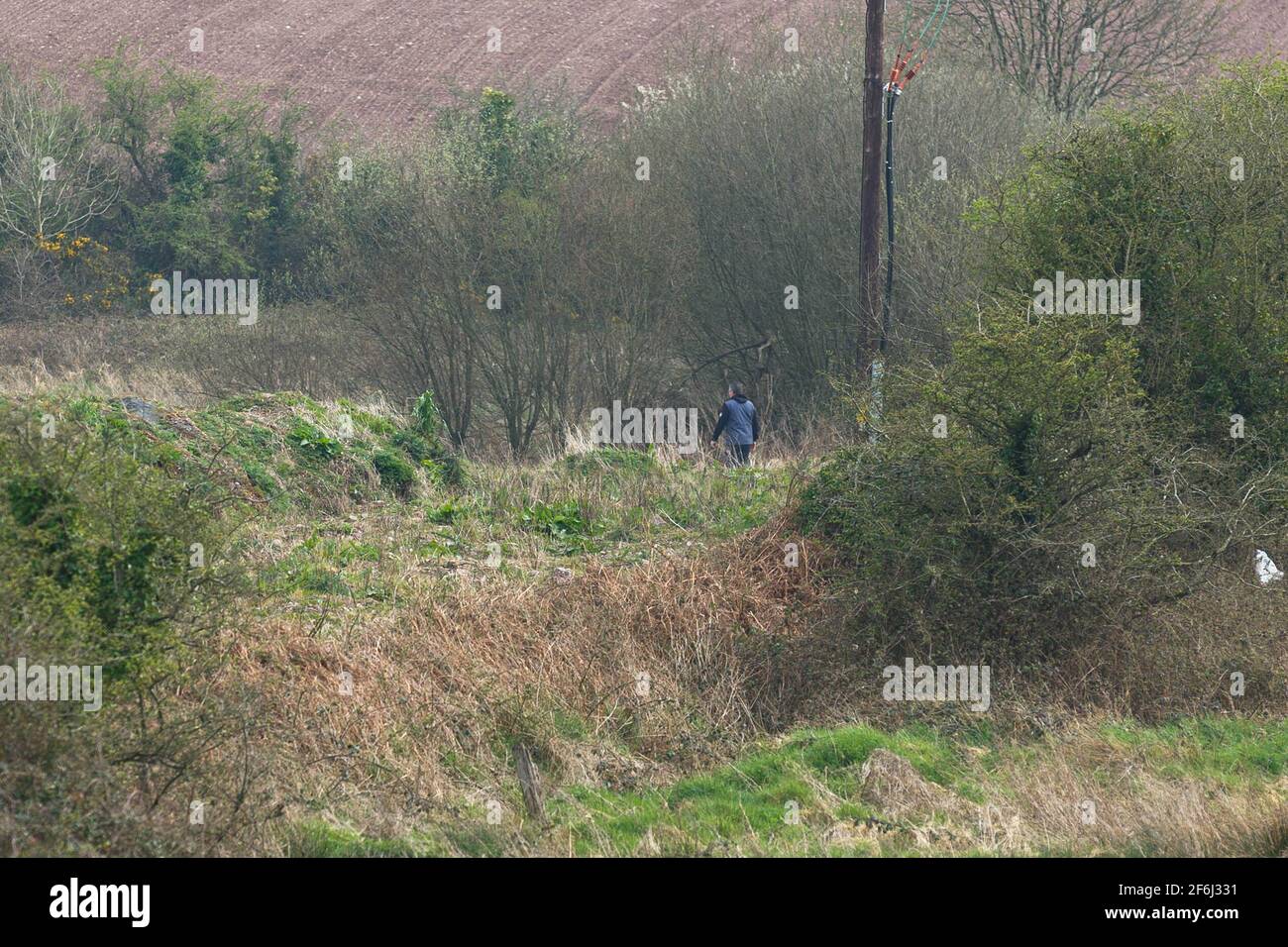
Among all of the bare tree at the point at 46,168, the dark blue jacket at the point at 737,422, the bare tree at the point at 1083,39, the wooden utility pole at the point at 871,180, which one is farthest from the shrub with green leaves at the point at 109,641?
the bare tree at the point at 46,168

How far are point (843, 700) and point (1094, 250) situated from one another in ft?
17.9

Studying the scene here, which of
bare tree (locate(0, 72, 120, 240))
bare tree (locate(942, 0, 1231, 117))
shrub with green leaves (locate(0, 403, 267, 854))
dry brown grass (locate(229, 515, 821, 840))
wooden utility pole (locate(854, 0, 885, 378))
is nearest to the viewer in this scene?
shrub with green leaves (locate(0, 403, 267, 854))

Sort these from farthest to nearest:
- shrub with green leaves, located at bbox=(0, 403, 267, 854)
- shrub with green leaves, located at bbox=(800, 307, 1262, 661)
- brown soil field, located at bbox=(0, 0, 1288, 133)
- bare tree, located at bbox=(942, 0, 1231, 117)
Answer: brown soil field, located at bbox=(0, 0, 1288, 133)
bare tree, located at bbox=(942, 0, 1231, 117)
shrub with green leaves, located at bbox=(800, 307, 1262, 661)
shrub with green leaves, located at bbox=(0, 403, 267, 854)

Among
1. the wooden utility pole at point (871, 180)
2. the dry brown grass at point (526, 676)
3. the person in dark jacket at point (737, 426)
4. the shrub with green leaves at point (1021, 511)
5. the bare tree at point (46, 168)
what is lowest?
the dry brown grass at point (526, 676)

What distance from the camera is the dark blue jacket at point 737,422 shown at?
18.0 meters

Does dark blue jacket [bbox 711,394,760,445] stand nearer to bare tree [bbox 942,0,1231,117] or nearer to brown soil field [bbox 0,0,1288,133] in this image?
bare tree [bbox 942,0,1231,117]

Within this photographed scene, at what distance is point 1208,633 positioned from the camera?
32.3 ft

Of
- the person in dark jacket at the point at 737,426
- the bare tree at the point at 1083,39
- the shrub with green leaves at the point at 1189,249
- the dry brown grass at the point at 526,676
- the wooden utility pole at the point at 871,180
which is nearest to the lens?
the dry brown grass at the point at 526,676

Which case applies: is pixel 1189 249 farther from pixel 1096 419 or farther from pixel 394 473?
pixel 394 473

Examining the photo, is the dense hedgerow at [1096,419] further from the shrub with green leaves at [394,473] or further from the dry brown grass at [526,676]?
the shrub with green leaves at [394,473]

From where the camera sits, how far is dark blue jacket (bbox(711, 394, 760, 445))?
707 inches

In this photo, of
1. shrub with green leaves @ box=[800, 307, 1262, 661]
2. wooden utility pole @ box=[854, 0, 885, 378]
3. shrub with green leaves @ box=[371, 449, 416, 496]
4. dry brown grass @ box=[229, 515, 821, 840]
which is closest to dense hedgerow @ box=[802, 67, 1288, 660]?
shrub with green leaves @ box=[800, 307, 1262, 661]

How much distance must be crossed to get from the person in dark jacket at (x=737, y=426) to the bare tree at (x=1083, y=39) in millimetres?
14283

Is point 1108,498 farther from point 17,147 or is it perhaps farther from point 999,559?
point 17,147
